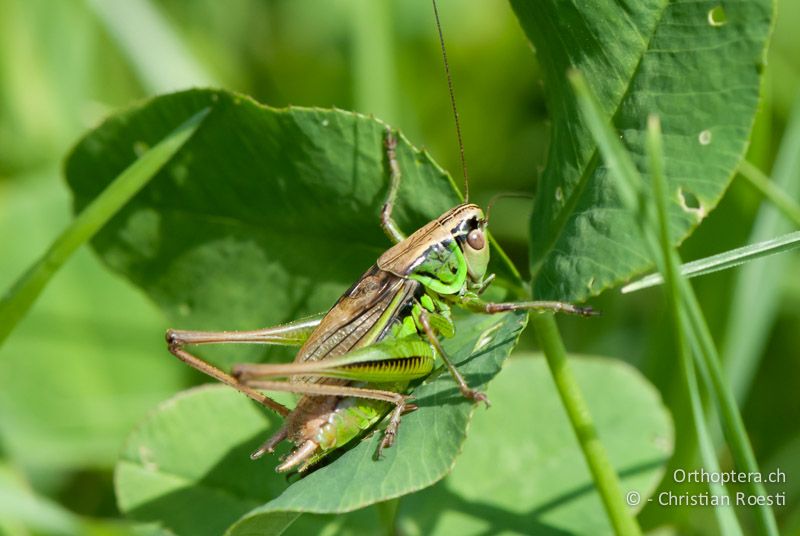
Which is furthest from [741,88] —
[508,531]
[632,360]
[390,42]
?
[390,42]

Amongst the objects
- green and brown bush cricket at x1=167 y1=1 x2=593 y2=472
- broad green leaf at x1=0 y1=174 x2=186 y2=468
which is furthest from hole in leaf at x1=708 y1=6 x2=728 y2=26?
broad green leaf at x1=0 y1=174 x2=186 y2=468

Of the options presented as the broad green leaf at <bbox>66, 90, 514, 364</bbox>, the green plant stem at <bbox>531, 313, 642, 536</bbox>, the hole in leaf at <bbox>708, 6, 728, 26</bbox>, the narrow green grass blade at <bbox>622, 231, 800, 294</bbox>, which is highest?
the hole in leaf at <bbox>708, 6, 728, 26</bbox>

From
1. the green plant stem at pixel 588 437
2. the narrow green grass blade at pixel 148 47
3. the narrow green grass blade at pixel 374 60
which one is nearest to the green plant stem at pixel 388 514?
the green plant stem at pixel 588 437

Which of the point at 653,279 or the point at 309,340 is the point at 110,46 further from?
the point at 653,279

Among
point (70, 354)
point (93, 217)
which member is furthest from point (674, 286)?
point (70, 354)

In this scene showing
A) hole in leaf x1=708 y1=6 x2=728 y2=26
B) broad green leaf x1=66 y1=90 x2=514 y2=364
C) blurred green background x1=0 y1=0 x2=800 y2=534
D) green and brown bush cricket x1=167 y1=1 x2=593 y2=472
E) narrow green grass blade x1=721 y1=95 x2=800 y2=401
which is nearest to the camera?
hole in leaf x1=708 y1=6 x2=728 y2=26

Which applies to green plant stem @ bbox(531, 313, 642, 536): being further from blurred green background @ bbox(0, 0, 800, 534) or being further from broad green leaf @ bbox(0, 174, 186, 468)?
broad green leaf @ bbox(0, 174, 186, 468)
